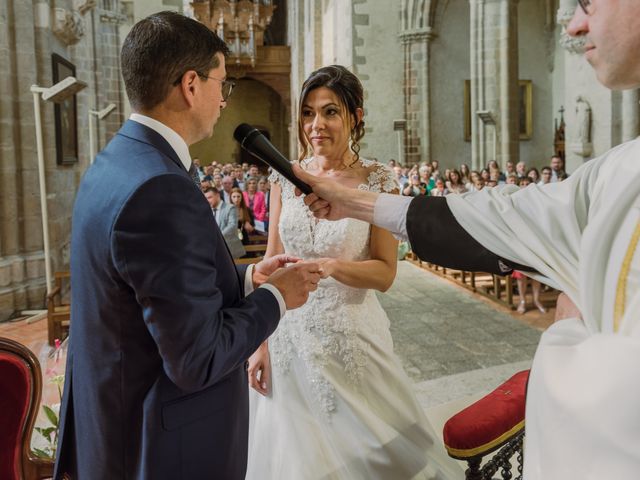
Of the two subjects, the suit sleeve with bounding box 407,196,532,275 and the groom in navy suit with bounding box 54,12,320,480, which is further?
the suit sleeve with bounding box 407,196,532,275

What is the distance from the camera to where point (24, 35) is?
6223 millimetres

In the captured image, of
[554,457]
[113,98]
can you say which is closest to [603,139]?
[554,457]

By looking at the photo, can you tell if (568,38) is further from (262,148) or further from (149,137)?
(149,137)

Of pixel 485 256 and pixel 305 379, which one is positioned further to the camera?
pixel 305 379

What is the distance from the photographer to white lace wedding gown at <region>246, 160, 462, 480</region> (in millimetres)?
2135

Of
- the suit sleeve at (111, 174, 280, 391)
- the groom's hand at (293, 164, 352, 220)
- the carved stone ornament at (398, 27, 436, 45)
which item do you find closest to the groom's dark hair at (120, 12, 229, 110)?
the suit sleeve at (111, 174, 280, 391)

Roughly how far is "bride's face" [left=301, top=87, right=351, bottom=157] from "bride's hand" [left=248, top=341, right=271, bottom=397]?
84 centimetres

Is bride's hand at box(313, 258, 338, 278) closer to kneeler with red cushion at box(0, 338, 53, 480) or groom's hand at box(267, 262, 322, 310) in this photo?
groom's hand at box(267, 262, 322, 310)

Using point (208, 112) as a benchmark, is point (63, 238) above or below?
below

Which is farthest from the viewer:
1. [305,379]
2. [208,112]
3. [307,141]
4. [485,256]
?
[307,141]

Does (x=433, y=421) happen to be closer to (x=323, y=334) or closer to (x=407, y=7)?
(x=323, y=334)

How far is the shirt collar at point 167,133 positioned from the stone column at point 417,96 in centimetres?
1449

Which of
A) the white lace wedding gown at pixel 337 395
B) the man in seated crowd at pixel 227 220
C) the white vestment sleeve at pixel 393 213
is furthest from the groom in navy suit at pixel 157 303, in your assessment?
the man in seated crowd at pixel 227 220

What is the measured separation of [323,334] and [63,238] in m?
6.02
